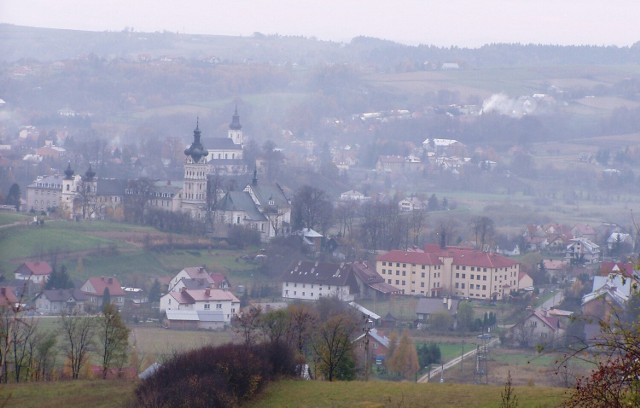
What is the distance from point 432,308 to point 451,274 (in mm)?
4488

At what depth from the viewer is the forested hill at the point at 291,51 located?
379 ft

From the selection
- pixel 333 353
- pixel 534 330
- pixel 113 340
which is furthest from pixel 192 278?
pixel 333 353

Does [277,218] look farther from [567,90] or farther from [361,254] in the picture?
[567,90]

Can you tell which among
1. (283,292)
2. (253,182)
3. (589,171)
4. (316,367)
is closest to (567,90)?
(589,171)

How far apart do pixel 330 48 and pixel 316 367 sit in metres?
124

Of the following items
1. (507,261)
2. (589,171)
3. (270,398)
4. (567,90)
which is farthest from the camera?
(567,90)

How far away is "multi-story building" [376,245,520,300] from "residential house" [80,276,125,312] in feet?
21.9

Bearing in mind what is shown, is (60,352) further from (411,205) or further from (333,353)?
(411,205)

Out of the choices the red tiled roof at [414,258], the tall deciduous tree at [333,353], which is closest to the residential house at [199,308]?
the red tiled roof at [414,258]

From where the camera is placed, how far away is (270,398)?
52.3 feet

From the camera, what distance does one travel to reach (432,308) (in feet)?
100

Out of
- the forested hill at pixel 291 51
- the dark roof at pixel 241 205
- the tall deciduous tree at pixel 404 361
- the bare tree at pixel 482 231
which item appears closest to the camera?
the tall deciduous tree at pixel 404 361

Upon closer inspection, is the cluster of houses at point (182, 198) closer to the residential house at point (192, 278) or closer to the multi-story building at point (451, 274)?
the multi-story building at point (451, 274)

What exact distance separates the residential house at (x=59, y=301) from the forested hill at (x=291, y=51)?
2801 inches
